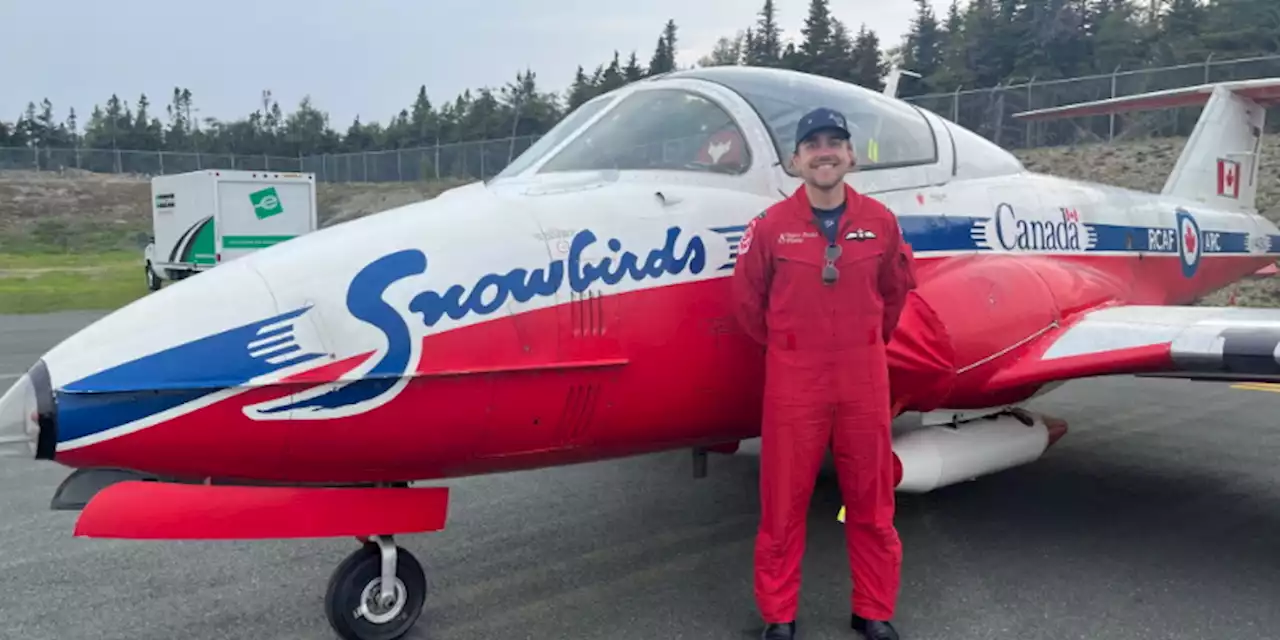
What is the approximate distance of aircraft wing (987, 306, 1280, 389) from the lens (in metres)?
4.36

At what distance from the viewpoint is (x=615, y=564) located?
4.59 m

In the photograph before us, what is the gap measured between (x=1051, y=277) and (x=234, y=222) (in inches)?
933

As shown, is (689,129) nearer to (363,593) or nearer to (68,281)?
(363,593)

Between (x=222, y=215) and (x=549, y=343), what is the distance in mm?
23933

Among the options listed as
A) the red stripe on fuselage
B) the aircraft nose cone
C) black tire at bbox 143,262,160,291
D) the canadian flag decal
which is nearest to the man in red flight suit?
the red stripe on fuselage

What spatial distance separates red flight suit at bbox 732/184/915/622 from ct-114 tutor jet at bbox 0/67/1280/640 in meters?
0.34

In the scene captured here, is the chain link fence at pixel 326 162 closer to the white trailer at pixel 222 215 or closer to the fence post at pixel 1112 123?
the white trailer at pixel 222 215

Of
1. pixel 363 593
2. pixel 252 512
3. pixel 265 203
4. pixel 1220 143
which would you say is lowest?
pixel 363 593

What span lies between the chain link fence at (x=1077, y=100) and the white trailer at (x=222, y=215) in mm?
17967

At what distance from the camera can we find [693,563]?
4574mm

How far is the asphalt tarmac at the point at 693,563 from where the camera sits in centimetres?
386

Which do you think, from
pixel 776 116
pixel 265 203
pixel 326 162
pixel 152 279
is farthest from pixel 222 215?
pixel 326 162

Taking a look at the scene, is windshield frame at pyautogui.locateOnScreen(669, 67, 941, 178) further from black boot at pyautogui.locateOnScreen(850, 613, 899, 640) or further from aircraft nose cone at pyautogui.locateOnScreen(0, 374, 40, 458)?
aircraft nose cone at pyautogui.locateOnScreen(0, 374, 40, 458)

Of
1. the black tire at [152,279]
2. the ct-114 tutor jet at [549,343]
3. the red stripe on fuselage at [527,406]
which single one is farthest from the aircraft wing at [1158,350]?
the black tire at [152,279]
